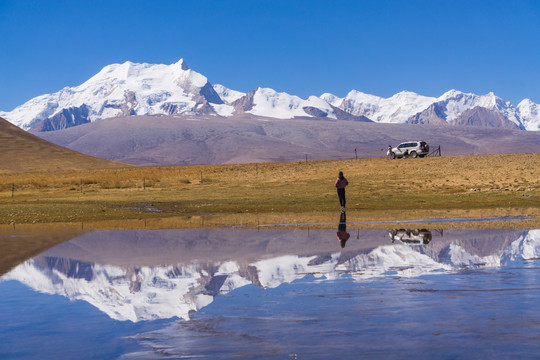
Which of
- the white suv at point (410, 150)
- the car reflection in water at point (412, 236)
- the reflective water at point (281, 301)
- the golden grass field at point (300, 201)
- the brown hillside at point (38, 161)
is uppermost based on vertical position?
the brown hillside at point (38, 161)

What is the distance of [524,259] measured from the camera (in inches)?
632

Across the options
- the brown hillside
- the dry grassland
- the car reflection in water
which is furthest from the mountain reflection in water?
the brown hillside

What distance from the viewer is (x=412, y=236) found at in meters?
21.8

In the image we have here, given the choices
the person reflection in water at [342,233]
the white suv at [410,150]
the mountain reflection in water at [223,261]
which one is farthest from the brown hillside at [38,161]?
the mountain reflection in water at [223,261]

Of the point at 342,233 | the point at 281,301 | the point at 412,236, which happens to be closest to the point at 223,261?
the point at 281,301

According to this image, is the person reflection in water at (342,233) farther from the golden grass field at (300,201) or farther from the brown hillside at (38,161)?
the brown hillside at (38,161)

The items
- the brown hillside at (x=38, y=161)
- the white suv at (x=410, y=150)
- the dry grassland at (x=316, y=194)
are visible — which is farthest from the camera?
the brown hillside at (x=38, y=161)

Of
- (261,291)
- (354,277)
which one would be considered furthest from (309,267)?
(261,291)

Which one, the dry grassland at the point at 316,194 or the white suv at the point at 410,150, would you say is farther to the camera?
the white suv at the point at 410,150

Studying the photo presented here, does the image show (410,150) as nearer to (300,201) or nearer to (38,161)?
(300,201)

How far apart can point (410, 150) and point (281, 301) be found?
2789 inches

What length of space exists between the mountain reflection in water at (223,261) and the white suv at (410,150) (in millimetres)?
57667

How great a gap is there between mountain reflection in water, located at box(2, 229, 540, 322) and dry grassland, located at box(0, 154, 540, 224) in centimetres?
860

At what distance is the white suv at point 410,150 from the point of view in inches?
3169
